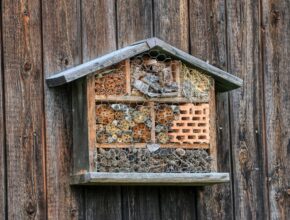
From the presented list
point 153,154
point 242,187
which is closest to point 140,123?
point 153,154

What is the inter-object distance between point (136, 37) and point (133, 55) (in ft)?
0.98

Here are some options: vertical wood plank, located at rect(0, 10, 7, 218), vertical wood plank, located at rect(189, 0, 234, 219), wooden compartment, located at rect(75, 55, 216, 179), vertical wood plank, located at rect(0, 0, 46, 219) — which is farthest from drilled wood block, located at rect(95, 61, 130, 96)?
vertical wood plank, located at rect(189, 0, 234, 219)

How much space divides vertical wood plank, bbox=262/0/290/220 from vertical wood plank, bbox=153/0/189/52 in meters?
0.40

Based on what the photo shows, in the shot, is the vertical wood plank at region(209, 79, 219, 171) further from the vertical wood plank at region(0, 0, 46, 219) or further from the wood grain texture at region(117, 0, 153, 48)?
the vertical wood plank at region(0, 0, 46, 219)

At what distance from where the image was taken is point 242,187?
13.1 feet

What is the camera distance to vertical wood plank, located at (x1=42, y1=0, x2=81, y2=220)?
143 inches

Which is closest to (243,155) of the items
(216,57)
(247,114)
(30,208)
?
(247,114)

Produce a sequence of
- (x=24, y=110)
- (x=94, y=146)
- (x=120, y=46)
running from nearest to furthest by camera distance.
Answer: (x=94, y=146) < (x=24, y=110) < (x=120, y=46)

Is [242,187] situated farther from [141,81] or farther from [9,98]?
[9,98]

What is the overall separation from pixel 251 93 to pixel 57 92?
2.96ft

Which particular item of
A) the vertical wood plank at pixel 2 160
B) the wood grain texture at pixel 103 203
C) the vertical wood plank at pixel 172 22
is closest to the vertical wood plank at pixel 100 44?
the wood grain texture at pixel 103 203

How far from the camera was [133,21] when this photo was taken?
3.87 meters

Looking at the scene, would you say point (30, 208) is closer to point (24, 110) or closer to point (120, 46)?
point (24, 110)

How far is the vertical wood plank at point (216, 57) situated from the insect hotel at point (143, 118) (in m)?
0.27
